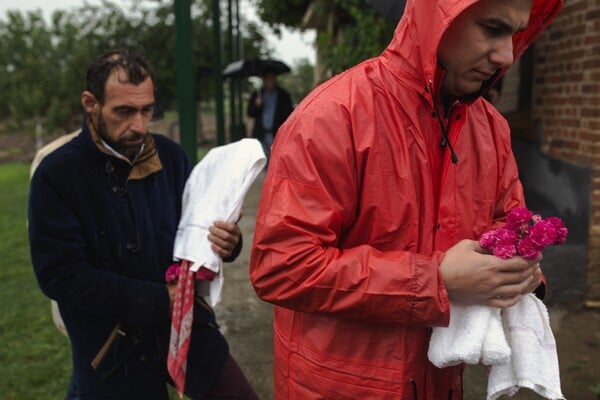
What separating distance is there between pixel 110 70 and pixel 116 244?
2.16 ft

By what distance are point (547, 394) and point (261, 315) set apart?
3192mm

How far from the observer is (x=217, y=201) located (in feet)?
7.39

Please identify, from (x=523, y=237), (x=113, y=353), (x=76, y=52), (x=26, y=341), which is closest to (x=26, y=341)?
(x=26, y=341)

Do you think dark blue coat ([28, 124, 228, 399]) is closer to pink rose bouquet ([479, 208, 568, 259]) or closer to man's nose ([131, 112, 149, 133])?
man's nose ([131, 112, 149, 133])

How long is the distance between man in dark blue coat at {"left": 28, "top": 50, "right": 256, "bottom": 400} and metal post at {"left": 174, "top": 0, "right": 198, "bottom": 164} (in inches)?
46.0

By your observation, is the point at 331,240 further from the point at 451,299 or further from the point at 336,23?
the point at 336,23

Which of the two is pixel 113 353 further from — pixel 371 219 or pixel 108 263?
pixel 371 219

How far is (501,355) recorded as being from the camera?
1.42 m

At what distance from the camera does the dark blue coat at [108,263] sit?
2.06m

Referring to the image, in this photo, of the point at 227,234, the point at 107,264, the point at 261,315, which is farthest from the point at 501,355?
the point at 261,315

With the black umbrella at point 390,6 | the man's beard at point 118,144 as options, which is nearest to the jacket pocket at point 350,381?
the man's beard at point 118,144

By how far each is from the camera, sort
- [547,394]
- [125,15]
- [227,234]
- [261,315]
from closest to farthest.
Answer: [547,394]
[227,234]
[261,315]
[125,15]

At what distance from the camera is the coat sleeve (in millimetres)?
1372

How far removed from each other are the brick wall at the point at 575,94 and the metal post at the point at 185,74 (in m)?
2.79
